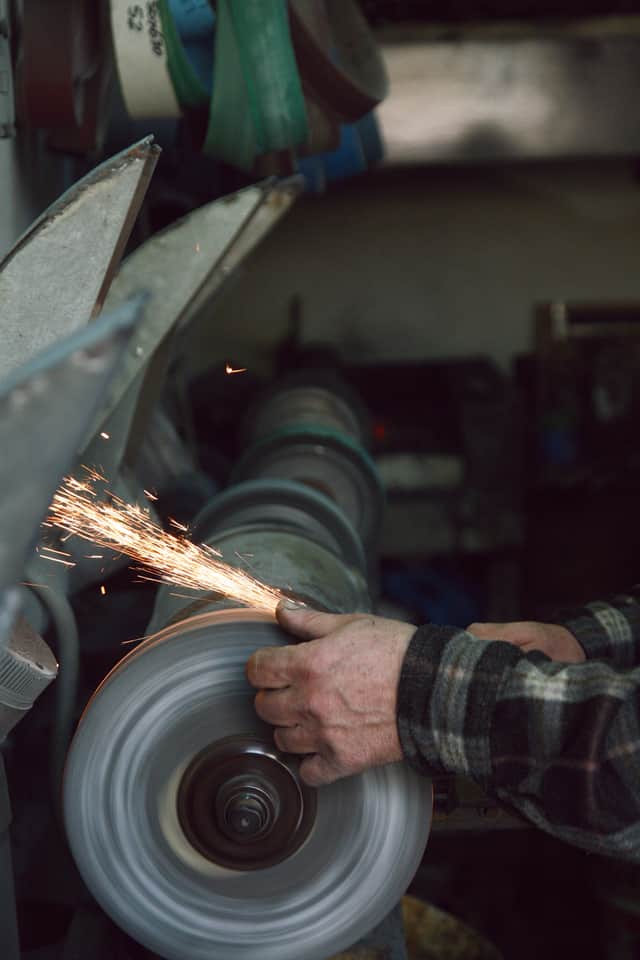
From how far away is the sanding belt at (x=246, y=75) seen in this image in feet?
5.75

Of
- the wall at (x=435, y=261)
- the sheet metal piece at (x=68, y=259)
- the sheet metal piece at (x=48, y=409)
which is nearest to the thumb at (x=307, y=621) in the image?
the sheet metal piece at (x=68, y=259)

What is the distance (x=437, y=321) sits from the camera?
4461mm

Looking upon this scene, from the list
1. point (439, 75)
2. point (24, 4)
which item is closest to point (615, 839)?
point (24, 4)

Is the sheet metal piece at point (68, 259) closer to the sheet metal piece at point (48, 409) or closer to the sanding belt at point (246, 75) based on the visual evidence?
the sheet metal piece at point (48, 409)

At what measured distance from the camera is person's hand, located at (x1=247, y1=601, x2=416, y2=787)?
3.70ft

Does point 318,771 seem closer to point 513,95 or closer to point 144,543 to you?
point 144,543

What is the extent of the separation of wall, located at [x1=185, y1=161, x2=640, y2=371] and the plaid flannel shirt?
3307 mm

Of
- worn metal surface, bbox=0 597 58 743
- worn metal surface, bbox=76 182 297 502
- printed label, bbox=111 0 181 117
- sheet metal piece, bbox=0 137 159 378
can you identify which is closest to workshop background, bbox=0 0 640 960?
printed label, bbox=111 0 181 117

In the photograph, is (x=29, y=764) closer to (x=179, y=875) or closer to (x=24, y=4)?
(x=179, y=875)

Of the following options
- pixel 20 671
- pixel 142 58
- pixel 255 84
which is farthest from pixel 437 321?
pixel 20 671

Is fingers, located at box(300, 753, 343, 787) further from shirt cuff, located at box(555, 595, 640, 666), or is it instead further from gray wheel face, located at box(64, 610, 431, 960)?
shirt cuff, located at box(555, 595, 640, 666)

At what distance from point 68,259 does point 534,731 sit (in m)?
0.72

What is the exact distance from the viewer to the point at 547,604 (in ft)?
12.5

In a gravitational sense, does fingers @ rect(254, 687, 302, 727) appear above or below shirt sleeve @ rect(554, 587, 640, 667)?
above
